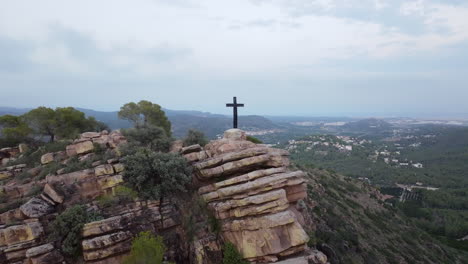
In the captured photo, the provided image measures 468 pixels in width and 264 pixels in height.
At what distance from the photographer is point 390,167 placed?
10400 centimetres

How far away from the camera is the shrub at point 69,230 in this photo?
11.2 meters

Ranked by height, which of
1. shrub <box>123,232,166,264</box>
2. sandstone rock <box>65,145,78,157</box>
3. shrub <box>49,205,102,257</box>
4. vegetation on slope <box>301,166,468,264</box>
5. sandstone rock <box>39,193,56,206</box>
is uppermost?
sandstone rock <box>65,145,78,157</box>

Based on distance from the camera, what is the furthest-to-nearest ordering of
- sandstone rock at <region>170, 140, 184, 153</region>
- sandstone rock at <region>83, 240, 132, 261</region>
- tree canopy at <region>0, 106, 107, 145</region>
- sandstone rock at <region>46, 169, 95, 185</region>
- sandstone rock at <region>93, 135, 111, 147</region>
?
tree canopy at <region>0, 106, 107, 145</region> → sandstone rock at <region>170, 140, 184, 153</region> → sandstone rock at <region>93, 135, 111, 147</region> → sandstone rock at <region>46, 169, 95, 185</region> → sandstone rock at <region>83, 240, 132, 261</region>

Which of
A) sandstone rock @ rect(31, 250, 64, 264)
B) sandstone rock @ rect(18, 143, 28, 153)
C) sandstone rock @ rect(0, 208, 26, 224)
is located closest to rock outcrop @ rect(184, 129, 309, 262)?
sandstone rock @ rect(31, 250, 64, 264)

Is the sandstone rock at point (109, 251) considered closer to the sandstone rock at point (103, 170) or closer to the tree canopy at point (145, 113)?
the sandstone rock at point (103, 170)

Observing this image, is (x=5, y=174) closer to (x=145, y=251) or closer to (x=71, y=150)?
(x=71, y=150)

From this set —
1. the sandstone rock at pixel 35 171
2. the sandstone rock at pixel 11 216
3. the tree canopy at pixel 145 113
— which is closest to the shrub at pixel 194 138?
the tree canopy at pixel 145 113

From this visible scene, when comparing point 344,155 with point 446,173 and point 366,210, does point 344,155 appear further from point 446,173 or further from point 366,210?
point 366,210

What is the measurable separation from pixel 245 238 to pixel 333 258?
7869 mm

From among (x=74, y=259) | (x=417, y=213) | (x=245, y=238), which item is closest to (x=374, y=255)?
(x=245, y=238)

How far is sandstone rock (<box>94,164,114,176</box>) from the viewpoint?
14.3 m

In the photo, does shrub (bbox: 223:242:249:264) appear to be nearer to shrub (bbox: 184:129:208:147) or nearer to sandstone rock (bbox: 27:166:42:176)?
shrub (bbox: 184:129:208:147)

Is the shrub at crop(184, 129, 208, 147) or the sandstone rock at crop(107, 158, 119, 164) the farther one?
the shrub at crop(184, 129, 208, 147)

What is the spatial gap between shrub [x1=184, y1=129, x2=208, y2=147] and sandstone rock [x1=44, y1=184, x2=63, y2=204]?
8.73 meters
